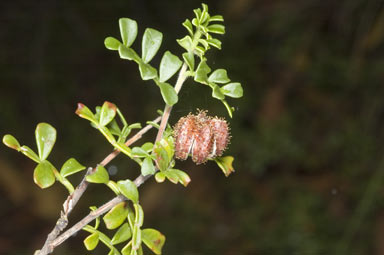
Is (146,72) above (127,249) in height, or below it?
above

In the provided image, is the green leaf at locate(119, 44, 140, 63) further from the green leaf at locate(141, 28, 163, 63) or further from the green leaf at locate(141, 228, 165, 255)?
the green leaf at locate(141, 228, 165, 255)

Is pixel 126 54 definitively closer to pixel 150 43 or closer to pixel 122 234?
pixel 150 43

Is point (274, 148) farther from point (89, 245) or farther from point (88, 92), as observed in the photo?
point (89, 245)

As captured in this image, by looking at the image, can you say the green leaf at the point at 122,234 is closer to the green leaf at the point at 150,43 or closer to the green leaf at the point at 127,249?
the green leaf at the point at 127,249

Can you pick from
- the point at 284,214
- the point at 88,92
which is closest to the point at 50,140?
the point at 284,214

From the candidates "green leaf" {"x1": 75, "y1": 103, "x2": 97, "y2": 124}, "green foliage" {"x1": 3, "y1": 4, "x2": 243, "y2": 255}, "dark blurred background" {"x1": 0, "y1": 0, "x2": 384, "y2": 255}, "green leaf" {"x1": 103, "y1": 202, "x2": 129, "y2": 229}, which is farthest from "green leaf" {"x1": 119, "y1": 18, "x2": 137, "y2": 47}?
"dark blurred background" {"x1": 0, "y1": 0, "x2": 384, "y2": 255}

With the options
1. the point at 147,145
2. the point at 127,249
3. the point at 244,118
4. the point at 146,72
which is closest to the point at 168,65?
the point at 146,72
